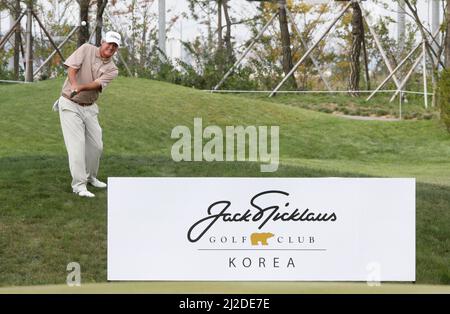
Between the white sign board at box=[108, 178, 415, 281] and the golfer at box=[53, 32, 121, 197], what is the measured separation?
1957 millimetres

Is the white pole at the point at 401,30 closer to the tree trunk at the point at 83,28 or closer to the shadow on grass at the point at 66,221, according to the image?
the tree trunk at the point at 83,28

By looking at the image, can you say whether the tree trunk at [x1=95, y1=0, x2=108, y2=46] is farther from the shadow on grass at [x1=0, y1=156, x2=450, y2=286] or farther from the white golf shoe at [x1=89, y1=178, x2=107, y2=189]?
the white golf shoe at [x1=89, y1=178, x2=107, y2=189]

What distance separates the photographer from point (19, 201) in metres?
6.57

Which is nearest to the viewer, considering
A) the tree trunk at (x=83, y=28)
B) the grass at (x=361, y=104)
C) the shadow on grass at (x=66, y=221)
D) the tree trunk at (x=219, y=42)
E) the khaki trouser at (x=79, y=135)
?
the shadow on grass at (x=66, y=221)

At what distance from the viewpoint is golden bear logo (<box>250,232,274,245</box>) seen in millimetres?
4266

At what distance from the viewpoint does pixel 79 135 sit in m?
6.22

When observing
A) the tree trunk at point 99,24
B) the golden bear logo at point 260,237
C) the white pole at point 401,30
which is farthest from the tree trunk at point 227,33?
the golden bear logo at point 260,237

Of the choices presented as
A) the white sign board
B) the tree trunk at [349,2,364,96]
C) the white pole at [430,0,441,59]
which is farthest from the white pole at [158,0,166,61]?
the white sign board

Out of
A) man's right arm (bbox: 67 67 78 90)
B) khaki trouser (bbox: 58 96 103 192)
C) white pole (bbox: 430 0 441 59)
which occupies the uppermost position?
white pole (bbox: 430 0 441 59)

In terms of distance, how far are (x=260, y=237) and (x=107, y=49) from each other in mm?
2226

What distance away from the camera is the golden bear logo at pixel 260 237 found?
4.27 metres

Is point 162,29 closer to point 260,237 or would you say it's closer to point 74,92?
point 74,92

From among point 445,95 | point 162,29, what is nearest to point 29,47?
point 162,29
